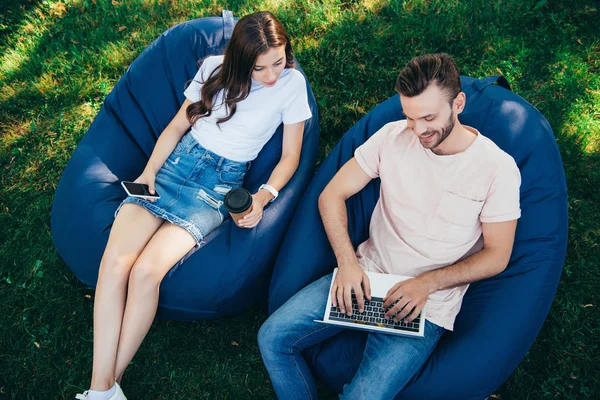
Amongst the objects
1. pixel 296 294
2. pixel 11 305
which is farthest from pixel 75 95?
pixel 296 294

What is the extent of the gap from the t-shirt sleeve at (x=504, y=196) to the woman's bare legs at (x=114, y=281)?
1.59 meters

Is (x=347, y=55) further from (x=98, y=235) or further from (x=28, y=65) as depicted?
(x=28, y=65)

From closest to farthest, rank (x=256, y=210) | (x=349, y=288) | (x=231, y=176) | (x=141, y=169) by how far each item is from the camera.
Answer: (x=349, y=288)
(x=256, y=210)
(x=231, y=176)
(x=141, y=169)

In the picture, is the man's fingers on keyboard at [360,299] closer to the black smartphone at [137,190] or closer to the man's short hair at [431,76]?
the man's short hair at [431,76]

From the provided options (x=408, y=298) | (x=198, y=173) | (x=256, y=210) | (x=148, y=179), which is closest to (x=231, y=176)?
(x=198, y=173)

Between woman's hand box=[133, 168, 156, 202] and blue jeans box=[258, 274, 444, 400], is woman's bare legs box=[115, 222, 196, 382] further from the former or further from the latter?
blue jeans box=[258, 274, 444, 400]

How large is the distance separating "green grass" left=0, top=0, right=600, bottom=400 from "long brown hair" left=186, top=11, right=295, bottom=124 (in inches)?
40.4

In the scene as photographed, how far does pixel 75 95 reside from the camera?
3.88 meters

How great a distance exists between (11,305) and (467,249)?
2.65 metres

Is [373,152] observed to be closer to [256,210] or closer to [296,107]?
[296,107]

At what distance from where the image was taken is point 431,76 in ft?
6.57

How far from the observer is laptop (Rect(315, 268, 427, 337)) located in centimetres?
210

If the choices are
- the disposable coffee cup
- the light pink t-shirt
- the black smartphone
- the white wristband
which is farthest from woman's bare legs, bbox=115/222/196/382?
the light pink t-shirt

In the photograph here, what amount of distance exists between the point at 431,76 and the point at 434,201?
0.55 meters
